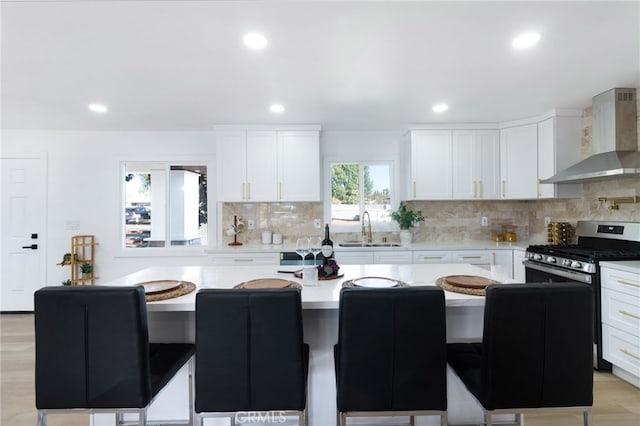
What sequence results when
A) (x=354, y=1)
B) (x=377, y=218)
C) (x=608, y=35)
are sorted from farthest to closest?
1. (x=377, y=218)
2. (x=608, y=35)
3. (x=354, y=1)

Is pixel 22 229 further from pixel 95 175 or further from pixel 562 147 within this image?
pixel 562 147

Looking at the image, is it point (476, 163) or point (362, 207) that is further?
point (362, 207)

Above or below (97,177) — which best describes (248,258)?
below

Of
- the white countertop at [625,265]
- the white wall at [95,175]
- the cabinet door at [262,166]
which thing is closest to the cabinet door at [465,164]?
the white countertop at [625,265]

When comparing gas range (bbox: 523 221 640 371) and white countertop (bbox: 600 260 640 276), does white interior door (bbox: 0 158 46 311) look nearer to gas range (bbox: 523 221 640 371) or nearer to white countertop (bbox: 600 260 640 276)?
gas range (bbox: 523 221 640 371)

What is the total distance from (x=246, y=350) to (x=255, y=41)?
1.81 m

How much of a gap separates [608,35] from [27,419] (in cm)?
448

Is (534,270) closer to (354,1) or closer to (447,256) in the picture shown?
(447,256)

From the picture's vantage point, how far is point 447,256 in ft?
11.6

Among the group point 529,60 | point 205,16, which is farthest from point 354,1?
point 529,60

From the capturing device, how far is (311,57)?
2.08 metres

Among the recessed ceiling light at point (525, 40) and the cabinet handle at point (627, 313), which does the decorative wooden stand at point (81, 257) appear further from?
the cabinet handle at point (627, 313)

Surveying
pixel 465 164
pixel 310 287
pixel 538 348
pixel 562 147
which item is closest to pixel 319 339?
pixel 310 287

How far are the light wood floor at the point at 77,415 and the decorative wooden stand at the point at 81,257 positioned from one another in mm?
1156
